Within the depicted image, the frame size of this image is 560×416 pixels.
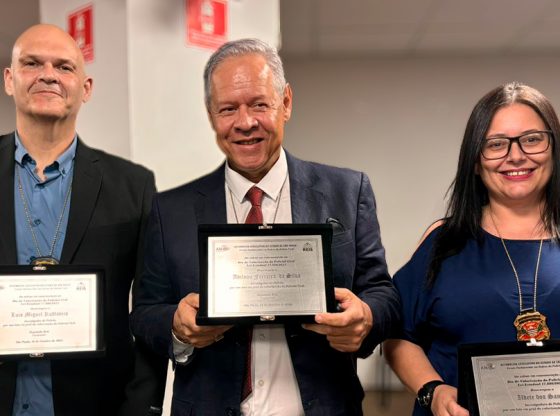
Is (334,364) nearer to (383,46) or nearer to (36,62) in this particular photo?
(36,62)

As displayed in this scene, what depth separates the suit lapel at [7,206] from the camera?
6.00 feet

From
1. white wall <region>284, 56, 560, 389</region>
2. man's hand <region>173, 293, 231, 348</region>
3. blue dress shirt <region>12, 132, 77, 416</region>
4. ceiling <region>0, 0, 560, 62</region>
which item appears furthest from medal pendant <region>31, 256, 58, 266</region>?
white wall <region>284, 56, 560, 389</region>

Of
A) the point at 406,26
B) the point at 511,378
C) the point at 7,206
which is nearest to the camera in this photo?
the point at 511,378

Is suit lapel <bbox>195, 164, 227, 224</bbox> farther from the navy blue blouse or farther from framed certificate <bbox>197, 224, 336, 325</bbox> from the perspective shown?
the navy blue blouse

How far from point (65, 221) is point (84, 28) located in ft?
4.90

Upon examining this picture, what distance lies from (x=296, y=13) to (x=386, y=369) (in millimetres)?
3921

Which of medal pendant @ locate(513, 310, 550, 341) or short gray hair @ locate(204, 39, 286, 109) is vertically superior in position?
short gray hair @ locate(204, 39, 286, 109)

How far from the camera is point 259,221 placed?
1.70 metres

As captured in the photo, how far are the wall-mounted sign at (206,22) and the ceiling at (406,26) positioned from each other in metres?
2.37

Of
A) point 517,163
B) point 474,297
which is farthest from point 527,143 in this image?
point 474,297

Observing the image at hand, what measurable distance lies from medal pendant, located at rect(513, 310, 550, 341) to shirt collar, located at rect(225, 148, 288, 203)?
775 mm

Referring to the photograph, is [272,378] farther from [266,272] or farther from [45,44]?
[45,44]

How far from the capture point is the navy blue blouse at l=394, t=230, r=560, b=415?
63.2 inches

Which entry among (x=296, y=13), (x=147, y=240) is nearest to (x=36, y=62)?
(x=147, y=240)
